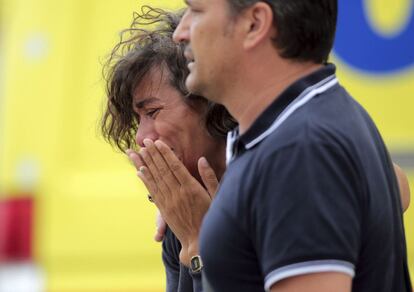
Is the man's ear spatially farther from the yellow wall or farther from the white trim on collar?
the yellow wall

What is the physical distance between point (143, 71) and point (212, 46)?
60 cm

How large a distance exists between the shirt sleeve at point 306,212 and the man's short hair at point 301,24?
0.18m

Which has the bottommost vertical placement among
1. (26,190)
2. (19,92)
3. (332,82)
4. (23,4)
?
(26,190)

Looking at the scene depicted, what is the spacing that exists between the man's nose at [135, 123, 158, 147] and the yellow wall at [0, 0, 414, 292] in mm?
1448

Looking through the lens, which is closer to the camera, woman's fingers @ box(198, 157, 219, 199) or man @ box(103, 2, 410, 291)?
woman's fingers @ box(198, 157, 219, 199)

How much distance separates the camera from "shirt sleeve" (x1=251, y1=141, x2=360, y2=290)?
180 centimetres

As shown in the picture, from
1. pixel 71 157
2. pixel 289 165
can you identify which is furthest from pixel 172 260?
pixel 71 157

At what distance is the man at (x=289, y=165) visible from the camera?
1815 mm

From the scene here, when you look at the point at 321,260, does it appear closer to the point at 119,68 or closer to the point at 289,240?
the point at 289,240

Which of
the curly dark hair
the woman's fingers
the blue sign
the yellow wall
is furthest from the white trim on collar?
the yellow wall

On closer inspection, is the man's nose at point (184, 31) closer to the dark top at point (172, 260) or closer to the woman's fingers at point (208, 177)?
the woman's fingers at point (208, 177)

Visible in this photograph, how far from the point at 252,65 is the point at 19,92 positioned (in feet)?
7.90

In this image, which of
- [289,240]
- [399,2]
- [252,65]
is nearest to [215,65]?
[252,65]

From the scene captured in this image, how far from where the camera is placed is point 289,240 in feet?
5.93
